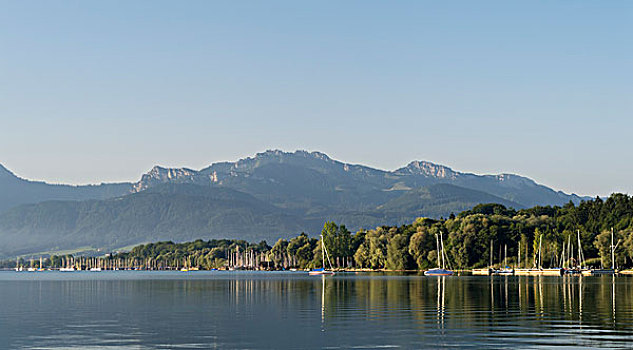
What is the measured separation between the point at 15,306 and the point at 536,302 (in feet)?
157

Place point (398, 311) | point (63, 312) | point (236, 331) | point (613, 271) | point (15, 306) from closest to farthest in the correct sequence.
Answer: point (236, 331) < point (398, 311) < point (63, 312) < point (15, 306) < point (613, 271)

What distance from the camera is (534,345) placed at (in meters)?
45.4

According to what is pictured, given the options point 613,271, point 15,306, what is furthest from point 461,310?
point 613,271

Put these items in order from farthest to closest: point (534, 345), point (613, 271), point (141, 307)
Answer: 1. point (613, 271)
2. point (141, 307)
3. point (534, 345)

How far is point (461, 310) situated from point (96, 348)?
31746mm

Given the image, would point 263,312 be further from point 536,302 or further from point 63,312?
point 536,302

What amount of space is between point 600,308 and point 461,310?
11170 mm

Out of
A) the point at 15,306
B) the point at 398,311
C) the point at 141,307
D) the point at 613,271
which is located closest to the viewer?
the point at 398,311

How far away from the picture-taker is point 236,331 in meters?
53.9

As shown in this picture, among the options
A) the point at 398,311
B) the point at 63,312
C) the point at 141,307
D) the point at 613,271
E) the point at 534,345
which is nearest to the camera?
the point at 534,345

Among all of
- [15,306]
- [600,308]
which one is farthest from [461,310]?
[15,306]

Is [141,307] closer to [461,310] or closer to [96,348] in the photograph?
[461,310]

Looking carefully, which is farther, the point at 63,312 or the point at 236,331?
the point at 63,312

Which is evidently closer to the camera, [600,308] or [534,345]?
[534,345]
